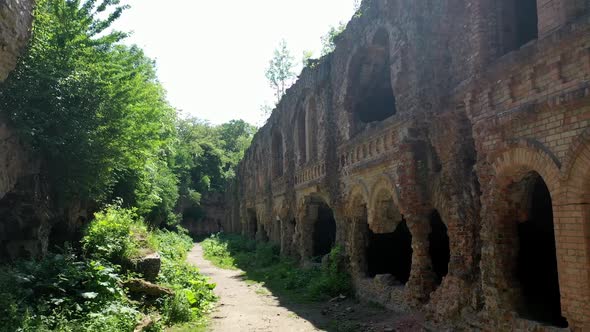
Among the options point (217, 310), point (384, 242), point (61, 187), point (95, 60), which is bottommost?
point (217, 310)

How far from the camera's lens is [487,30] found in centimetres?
665

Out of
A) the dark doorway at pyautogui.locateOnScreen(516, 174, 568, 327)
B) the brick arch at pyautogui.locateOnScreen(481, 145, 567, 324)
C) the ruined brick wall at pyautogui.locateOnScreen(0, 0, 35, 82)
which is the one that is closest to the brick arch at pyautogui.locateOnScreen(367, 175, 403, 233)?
the dark doorway at pyautogui.locateOnScreen(516, 174, 568, 327)

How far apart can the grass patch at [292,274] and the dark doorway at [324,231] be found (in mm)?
1137

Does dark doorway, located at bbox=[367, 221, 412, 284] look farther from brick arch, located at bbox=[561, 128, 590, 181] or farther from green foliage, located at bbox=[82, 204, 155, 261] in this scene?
brick arch, located at bbox=[561, 128, 590, 181]

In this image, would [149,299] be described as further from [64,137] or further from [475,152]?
[475,152]

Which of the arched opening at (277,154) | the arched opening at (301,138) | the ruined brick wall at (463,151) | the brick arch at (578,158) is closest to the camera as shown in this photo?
the brick arch at (578,158)

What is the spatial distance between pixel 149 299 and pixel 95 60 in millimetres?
5786

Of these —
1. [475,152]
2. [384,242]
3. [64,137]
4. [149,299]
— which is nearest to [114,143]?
[64,137]

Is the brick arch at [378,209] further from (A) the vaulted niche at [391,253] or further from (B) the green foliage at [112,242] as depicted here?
(B) the green foliage at [112,242]

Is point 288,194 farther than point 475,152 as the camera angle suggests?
Yes

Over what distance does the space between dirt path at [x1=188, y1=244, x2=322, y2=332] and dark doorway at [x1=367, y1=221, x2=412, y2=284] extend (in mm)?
2780

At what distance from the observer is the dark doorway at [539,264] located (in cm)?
601

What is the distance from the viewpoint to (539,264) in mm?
6469

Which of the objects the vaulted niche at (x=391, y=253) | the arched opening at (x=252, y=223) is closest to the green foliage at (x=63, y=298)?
the vaulted niche at (x=391, y=253)
